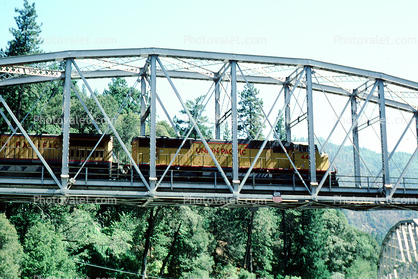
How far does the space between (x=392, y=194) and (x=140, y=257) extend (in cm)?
3387

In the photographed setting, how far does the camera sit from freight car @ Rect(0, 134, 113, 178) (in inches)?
1362

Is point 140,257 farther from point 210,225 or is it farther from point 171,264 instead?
point 210,225

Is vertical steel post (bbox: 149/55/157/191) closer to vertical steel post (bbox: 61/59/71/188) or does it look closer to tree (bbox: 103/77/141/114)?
vertical steel post (bbox: 61/59/71/188)

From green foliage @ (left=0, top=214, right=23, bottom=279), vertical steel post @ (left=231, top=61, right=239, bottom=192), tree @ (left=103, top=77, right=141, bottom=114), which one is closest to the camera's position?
vertical steel post @ (left=231, top=61, right=239, bottom=192)

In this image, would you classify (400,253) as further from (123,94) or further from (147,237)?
(123,94)

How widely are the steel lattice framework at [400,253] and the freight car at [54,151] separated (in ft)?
76.9

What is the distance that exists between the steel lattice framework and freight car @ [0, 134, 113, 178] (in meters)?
23.4

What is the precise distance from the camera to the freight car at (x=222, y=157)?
1407 inches

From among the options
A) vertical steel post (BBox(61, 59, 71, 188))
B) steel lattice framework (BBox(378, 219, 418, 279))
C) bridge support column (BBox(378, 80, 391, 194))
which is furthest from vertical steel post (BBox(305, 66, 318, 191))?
vertical steel post (BBox(61, 59, 71, 188))

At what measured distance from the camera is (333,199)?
106 feet

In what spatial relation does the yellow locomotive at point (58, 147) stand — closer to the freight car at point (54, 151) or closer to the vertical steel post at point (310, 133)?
the freight car at point (54, 151)

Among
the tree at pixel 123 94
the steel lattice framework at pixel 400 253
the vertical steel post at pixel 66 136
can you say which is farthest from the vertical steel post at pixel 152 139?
the tree at pixel 123 94

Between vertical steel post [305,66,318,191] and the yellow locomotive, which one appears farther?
the yellow locomotive

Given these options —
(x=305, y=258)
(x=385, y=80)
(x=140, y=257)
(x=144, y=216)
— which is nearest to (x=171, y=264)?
(x=140, y=257)
